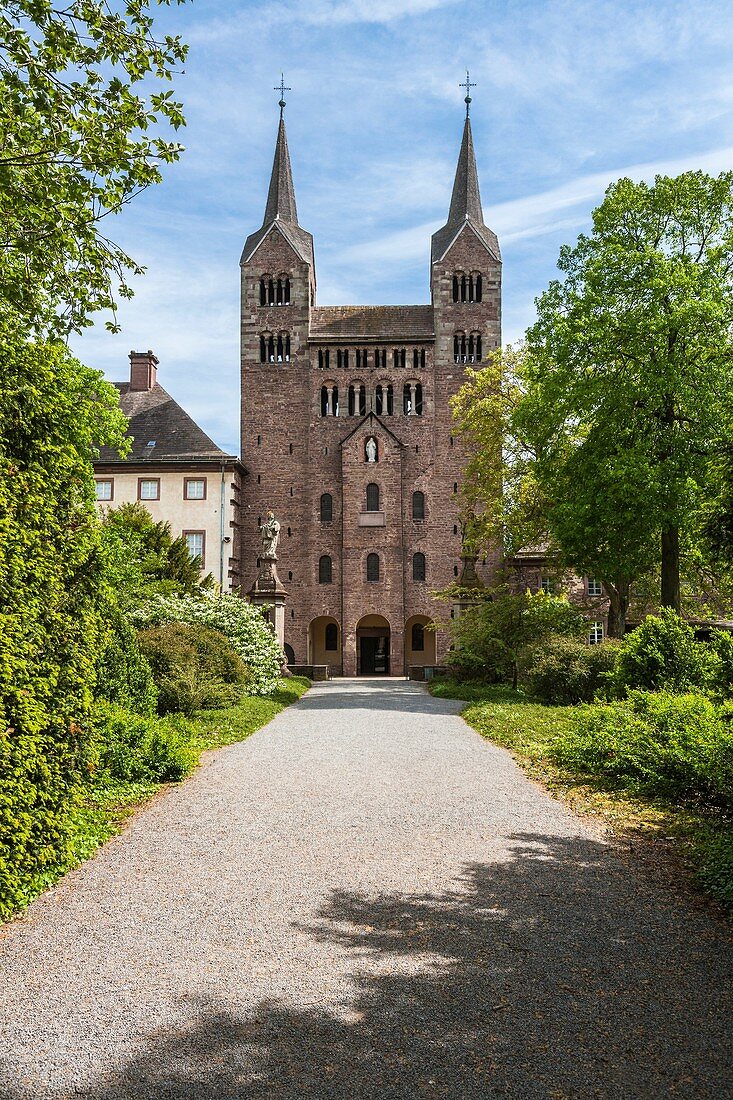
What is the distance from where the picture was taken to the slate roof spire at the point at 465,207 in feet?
165

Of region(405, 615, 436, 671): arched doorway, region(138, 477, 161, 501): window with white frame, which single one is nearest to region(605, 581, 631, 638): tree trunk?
region(405, 615, 436, 671): arched doorway

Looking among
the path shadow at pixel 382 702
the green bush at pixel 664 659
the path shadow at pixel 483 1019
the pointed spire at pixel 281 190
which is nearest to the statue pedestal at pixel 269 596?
the path shadow at pixel 382 702

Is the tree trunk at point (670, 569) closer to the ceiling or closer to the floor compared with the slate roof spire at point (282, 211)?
closer to the floor

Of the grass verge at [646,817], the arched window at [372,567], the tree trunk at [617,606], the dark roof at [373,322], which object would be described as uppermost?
the dark roof at [373,322]

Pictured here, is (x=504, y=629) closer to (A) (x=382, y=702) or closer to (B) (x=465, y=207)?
(A) (x=382, y=702)

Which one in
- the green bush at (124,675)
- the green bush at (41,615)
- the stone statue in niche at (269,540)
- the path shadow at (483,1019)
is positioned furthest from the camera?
the stone statue in niche at (269,540)

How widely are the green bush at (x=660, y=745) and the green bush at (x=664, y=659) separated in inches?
78.6

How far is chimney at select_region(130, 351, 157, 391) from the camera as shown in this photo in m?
50.3

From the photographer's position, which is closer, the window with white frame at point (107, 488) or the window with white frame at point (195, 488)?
the window with white frame at point (195, 488)

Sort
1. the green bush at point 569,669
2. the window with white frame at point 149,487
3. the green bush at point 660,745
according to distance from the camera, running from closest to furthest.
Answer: the green bush at point 660,745
the green bush at point 569,669
the window with white frame at point 149,487

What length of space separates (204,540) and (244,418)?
7.73 meters

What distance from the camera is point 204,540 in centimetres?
4606

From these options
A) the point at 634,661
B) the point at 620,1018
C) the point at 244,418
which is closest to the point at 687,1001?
the point at 620,1018

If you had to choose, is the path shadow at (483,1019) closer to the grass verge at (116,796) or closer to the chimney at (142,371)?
the grass verge at (116,796)
